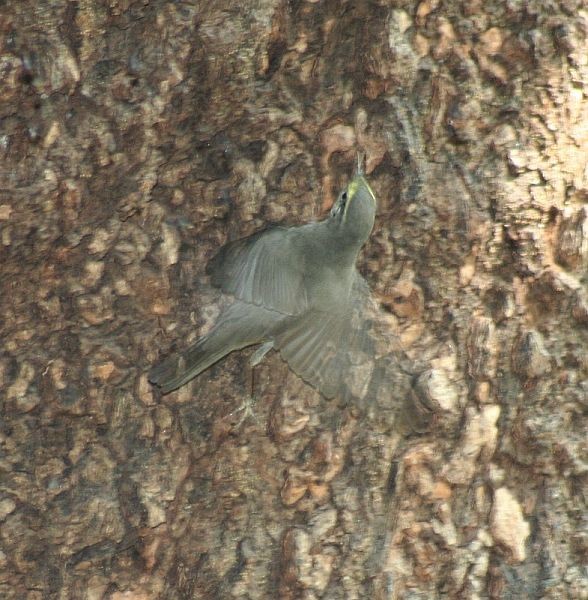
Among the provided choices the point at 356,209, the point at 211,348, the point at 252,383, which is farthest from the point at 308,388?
the point at 356,209

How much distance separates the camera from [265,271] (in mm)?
2250

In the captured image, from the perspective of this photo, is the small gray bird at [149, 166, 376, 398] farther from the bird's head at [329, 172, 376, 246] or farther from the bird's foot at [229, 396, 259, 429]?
the bird's foot at [229, 396, 259, 429]

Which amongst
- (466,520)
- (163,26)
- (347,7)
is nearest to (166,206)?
(163,26)

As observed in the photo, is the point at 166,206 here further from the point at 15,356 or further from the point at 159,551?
the point at 159,551

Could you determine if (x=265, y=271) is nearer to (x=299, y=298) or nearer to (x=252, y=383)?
(x=299, y=298)

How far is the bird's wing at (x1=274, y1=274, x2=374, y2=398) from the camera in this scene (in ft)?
6.96

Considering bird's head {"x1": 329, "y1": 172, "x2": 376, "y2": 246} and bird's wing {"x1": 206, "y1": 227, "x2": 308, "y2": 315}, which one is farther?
bird's wing {"x1": 206, "y1": 227, "x2": 308, "y2": 315}

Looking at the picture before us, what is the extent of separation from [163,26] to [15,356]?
2.59 feet

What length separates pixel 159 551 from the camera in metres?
2.09

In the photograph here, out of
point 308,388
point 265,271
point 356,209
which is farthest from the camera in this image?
point 265,271

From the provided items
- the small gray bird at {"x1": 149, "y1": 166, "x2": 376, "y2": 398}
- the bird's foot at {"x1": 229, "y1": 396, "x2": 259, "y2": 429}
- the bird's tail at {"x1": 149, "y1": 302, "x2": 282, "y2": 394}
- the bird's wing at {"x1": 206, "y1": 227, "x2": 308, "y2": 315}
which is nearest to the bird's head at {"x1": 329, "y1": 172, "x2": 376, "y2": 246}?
the small gray bird at {"x1": 149, "y1": 166, "x2": 376, "y2": 398}

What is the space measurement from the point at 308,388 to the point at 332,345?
0.21m

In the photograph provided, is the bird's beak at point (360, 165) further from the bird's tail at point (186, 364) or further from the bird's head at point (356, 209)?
the bird's tail at point (186, 364)

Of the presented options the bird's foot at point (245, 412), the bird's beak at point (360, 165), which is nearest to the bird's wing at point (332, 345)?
the bird's foot at point (245, 412)
